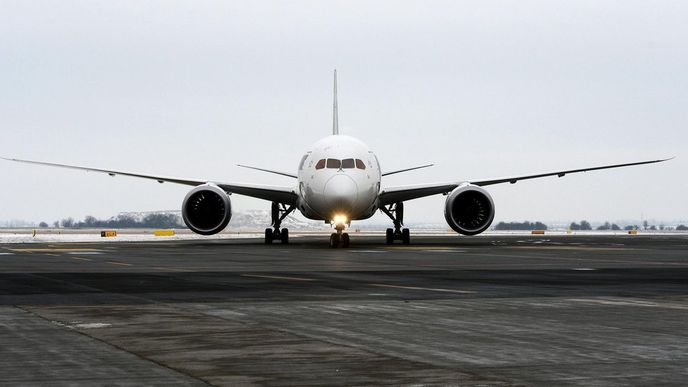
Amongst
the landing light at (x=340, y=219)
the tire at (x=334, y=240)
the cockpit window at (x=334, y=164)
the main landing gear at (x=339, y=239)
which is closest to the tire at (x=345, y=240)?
the main landing gear at (x=339, y=239)

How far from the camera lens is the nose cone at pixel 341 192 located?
37.1m

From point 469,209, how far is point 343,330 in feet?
104

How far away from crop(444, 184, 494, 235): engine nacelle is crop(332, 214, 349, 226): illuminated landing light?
4.32 meters

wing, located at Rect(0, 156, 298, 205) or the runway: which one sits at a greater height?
wing, located at Rect(0, 156, 298, 205)

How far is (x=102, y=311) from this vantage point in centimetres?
1191

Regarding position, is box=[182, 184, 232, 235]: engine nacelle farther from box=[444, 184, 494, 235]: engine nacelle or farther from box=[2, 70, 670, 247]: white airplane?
box=[444, 184, 494, 235]: engine nacelle

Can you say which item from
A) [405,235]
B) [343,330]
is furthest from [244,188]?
[343,330]

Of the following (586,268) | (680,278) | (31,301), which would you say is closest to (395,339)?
(31,301)

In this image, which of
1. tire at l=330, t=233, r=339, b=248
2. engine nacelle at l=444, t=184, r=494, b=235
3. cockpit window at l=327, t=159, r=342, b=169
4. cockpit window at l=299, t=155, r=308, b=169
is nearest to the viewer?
tire at l=330, t=233, r=339, b=248

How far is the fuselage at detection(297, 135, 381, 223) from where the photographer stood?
3734 cm

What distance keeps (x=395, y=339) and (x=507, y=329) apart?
138cm

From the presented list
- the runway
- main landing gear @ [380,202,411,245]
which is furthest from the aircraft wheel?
the runway

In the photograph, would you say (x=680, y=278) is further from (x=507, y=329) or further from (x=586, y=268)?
(x=507, y=329)

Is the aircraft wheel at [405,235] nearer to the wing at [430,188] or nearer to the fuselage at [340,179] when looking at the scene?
the wing at [430,188]
